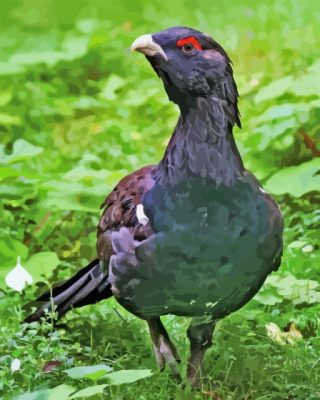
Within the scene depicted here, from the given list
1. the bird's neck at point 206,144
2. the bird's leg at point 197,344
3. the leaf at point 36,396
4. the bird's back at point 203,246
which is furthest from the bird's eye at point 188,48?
the leaf at point 36,396

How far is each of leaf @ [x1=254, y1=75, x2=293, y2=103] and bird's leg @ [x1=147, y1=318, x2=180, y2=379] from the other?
276 centimetres

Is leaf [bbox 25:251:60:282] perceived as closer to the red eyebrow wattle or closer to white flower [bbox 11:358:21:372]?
white flower [bbox 11:358:21:372]

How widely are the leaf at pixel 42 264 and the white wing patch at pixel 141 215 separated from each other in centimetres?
150

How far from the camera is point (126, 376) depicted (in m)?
4.12

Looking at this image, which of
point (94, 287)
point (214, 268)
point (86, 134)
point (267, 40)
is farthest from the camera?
point (267, 40)

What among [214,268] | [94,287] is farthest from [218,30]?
[214,268]

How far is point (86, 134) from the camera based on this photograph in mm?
7539

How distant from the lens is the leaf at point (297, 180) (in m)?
Result: 6.16

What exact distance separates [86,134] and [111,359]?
2915mm

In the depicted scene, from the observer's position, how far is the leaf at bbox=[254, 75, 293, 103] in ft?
23.1

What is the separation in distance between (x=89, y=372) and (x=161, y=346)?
46cm

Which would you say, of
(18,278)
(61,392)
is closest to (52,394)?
(61,392)

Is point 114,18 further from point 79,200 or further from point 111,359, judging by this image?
point 111,359

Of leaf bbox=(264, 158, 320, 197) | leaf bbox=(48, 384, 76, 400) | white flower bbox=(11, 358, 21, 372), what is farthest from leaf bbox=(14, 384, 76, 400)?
leaf bbox=(264, 158, 320, 197)
